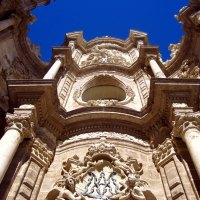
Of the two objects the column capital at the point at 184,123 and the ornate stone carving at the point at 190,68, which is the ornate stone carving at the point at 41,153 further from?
the ornate stone carving at the point at 190,68

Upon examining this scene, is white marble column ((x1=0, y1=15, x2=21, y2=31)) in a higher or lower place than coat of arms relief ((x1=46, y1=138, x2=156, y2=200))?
higher

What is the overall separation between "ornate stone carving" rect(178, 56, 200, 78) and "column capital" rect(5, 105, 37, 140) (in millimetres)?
8361

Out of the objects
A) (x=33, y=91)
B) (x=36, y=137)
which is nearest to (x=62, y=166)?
(x=36, y=137)

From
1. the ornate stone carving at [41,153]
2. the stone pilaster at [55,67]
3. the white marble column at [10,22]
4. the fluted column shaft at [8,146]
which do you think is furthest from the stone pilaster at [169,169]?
the white marble column at [10,22]

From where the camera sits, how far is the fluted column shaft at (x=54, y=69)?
1596cm

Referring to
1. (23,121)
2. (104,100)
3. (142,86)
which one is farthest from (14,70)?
(23,121)

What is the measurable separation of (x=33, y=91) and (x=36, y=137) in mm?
1711

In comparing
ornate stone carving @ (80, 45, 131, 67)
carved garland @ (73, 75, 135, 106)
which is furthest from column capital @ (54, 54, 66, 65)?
carved garland @ (73, 75, 135, 106)

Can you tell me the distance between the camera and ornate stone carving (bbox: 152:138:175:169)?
10.3 meters

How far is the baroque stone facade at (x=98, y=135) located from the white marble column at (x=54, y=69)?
0.24ft

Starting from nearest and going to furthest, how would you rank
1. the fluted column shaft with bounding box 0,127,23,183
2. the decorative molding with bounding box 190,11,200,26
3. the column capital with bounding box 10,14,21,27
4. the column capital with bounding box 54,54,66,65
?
the fluted column shaft with bounding box 0,127,23,183 → the decorative molding with bounding box 190,11,200,26 → the column capital with bounding box 10,14,21,27 → the column capital with bounding box 54,54,66,65

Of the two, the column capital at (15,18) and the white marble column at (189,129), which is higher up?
the column capital at (15,18)

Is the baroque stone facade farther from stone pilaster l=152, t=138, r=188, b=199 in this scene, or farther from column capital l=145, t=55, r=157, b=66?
column capital l=145, t=55, r=157, b=66

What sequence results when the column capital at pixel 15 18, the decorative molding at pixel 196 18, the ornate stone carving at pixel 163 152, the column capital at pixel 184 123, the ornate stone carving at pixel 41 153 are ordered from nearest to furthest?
the column capital at pixel 184 123
the ornate stone carving at pixel 163 152
the ornate stone carving at pixel 41 153
the decorative molding at pixel 196 18
the column capital at pixel 15 18
